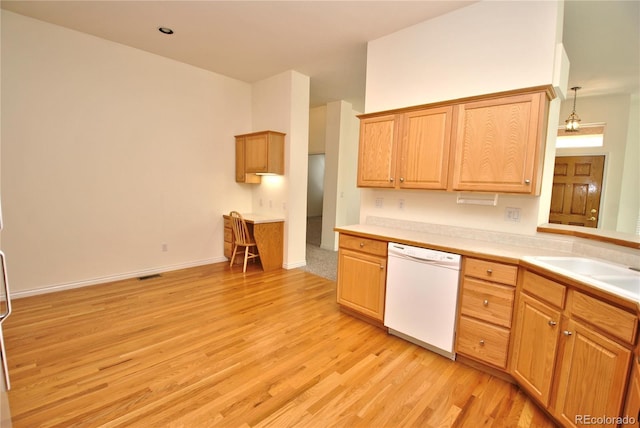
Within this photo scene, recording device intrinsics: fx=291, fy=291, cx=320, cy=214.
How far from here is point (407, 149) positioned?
279 centimetres

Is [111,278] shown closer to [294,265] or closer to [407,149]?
[294,265]

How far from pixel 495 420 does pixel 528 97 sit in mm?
2197

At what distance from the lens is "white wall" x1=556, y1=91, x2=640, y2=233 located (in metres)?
4.53

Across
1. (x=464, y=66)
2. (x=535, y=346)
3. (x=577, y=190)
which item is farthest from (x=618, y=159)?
(x=535, y=346)

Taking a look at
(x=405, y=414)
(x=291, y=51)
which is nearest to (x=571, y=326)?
(x=405, y=414)

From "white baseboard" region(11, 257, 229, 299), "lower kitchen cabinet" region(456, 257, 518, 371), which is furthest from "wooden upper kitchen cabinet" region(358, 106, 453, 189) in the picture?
"white baseboard" region(11, 257, 229, 299)

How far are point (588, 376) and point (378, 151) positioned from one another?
2.25m

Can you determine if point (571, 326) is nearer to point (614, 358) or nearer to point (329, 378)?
point (614, 358)

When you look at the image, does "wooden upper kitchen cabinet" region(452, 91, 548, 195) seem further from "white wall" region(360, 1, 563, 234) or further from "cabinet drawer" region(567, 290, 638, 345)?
"cabinet drawer" region(567, 290, 638, 345)

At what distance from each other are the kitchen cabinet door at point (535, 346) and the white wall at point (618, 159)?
4.27 m

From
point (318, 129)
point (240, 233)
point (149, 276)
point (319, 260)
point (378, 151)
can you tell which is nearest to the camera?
point (378, 151)

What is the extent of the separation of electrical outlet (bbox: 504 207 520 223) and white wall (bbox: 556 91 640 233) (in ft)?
11.9

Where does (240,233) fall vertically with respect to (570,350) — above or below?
above

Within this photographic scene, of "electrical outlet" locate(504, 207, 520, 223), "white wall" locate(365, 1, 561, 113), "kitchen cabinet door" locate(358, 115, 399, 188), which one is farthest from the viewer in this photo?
"kitchen cabinet door" locate(358, 115, 399, 188)
